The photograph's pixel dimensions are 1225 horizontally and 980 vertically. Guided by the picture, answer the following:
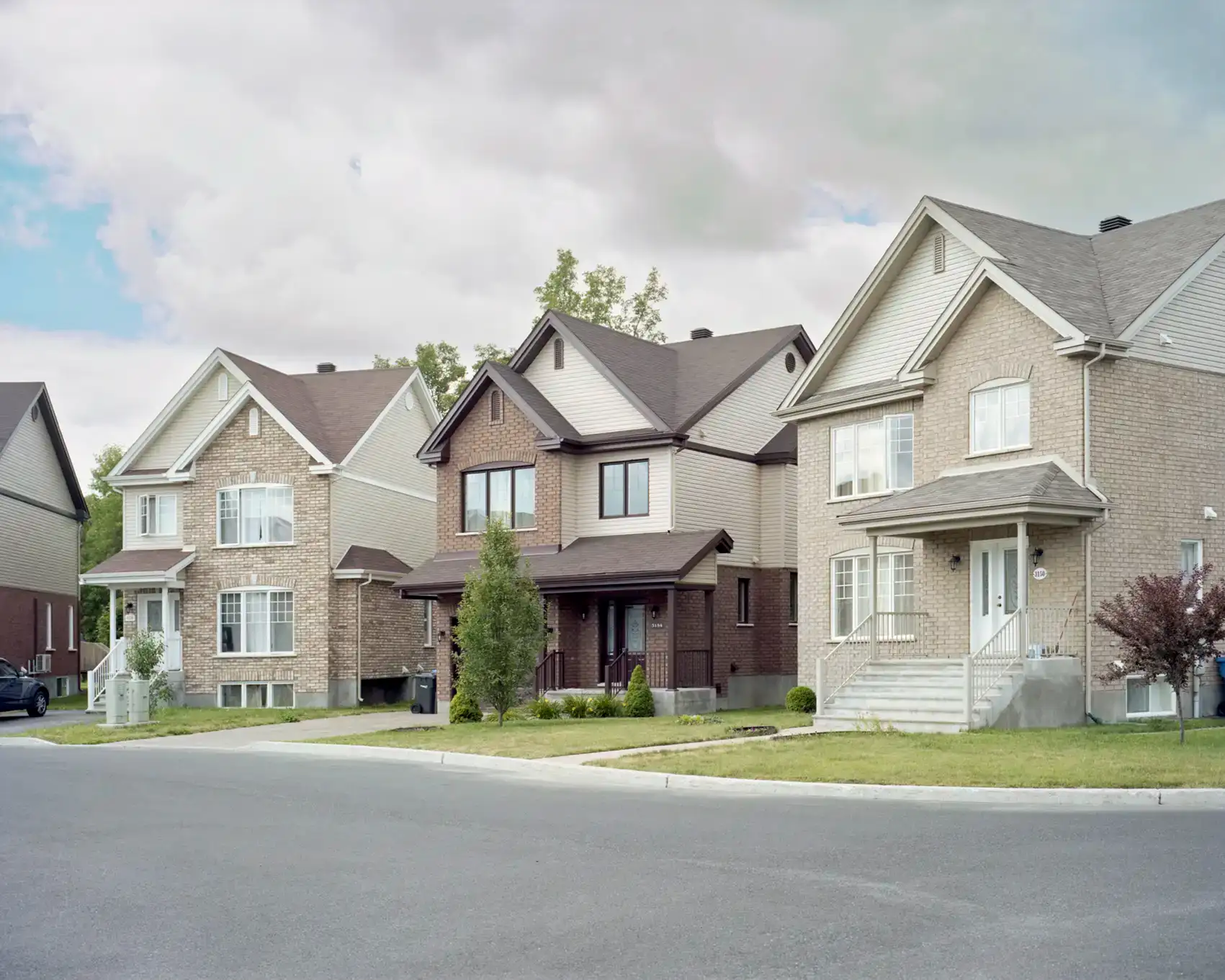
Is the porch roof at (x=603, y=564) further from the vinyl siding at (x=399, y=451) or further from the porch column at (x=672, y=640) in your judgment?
the vinyl siding at (x=399, y=451)

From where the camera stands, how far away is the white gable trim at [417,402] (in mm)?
40250

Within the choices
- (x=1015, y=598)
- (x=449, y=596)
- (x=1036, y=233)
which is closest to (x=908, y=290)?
(x=1036, y=233)

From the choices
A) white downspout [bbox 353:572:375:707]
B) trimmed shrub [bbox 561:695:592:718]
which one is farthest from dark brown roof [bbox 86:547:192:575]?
trimmed shrub [bbox 561:695:592:718]

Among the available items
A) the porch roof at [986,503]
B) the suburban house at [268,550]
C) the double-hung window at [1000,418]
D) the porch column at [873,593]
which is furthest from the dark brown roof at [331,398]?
the double-hung window at [1000,418]

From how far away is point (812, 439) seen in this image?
31844 mm

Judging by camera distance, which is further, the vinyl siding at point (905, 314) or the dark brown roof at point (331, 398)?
the dark brown roof at point (331, 398)

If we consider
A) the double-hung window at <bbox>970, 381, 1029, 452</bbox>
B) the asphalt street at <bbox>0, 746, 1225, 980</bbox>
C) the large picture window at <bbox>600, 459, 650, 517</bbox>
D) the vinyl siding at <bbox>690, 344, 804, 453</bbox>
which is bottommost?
the asphalt street at <bbox>0, 746, 1225, 980</bbox>

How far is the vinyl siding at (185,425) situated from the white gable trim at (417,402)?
4.55 meters

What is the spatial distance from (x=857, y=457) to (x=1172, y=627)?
11337 mm

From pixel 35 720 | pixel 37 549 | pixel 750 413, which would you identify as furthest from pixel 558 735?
pixel 37 549

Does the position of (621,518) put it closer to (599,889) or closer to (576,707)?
(576,707)

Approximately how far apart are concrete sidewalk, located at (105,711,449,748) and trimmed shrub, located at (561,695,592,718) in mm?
2622

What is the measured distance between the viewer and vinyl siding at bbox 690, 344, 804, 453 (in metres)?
35.6

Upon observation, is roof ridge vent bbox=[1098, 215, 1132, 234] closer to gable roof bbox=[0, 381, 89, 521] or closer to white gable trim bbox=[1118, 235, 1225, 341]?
white gable trim bbox=[1118, 235, 1225, 341]
